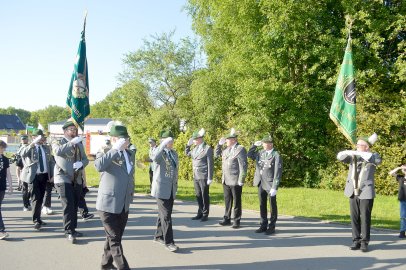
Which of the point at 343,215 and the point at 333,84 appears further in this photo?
the point at 333,84

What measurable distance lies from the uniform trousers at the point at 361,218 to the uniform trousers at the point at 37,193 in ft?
21.0

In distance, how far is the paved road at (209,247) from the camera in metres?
6.27

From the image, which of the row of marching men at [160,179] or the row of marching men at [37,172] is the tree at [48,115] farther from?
the row of marching men at [160,179]

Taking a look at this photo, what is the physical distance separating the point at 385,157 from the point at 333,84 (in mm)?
4170

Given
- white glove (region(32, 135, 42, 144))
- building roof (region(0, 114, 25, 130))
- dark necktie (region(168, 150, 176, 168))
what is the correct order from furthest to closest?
building roof (region(0, 114, 25, 130))
white glove (region(32, 135, 42, 144))
dark necktie (region(168, 150, 176, 168))

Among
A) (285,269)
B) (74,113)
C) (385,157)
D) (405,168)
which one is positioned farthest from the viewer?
(385,157)

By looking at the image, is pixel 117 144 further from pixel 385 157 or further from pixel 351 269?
pixel 385 157

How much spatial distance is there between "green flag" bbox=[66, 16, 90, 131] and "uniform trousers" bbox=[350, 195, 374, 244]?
607 cm

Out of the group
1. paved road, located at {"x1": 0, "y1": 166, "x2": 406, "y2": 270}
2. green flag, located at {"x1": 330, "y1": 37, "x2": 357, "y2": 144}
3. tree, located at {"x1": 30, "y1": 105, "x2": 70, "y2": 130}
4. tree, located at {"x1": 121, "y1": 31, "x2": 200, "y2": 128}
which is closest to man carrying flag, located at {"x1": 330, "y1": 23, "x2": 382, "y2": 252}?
paved road, located at {"x1": 0, "y1": 166, "x2": 406, "y2": 270}

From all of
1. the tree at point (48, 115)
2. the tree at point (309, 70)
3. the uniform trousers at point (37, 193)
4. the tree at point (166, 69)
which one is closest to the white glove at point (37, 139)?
the uniform trousers at point (37, 193)

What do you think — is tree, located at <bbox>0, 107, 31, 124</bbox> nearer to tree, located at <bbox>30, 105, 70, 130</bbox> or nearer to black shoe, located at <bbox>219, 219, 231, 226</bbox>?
tree, located at <bbox>30, 105, 70, 130</bbox>

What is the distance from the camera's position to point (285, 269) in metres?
6.07

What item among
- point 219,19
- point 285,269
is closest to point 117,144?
point 285,269

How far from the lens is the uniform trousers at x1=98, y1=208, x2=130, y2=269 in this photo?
555cm
